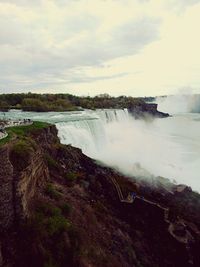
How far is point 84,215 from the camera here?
52.1 ft

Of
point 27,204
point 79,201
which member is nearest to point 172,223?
point 79,201

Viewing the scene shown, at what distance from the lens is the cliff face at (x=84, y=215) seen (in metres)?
12.7

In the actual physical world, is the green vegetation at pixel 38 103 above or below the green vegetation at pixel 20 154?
below

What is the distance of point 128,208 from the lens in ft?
59.4

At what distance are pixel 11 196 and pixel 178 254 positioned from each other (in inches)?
339

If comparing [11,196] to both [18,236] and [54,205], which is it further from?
[54,205]

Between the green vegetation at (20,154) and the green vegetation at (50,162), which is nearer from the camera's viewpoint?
the green vegetation at (20,154)

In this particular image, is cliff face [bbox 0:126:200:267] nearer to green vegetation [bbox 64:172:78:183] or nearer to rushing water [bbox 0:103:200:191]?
green vegetation [bbox 64:172:78:183]

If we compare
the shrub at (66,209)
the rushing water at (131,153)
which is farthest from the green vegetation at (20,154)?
the rushing water at (131,153)

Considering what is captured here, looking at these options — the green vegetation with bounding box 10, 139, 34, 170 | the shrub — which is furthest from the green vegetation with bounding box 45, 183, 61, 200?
the green vegetation with bounding box 10, 139, 34, 170

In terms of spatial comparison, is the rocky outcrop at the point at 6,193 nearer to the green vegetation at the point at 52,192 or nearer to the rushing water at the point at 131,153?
the green vegetation at the point at 52,192

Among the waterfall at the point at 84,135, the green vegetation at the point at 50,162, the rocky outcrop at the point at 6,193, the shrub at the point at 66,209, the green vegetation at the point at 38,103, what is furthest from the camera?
the green vegetation at the point at 38,103

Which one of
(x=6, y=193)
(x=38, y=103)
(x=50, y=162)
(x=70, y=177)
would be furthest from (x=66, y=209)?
(x=38, y=103)

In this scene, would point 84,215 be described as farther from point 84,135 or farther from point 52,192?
point 84,135
